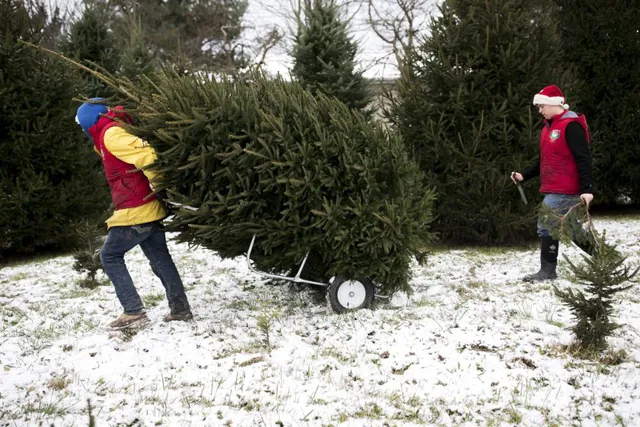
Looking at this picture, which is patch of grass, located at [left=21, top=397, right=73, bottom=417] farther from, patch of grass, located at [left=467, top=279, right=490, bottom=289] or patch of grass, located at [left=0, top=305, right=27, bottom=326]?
patch of grass, located at [left=467, top=279, right=490, bottom=289]

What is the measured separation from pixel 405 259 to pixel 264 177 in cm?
144

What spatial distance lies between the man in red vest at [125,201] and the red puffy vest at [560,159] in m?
3.76

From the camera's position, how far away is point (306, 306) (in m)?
5.76

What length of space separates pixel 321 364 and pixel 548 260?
10.2 ft

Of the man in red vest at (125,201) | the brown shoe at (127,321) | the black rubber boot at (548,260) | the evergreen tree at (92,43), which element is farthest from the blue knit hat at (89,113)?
the evergreen tree at (92,43)

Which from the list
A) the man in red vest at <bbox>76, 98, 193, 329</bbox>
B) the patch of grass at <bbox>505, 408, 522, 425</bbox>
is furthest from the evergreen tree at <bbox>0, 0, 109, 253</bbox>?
the patch of grass at <bbox>505, 408, 522, 425</bbox>

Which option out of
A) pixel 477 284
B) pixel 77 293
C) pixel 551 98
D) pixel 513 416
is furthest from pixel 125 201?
pixel 551 98

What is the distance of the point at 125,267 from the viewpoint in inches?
204

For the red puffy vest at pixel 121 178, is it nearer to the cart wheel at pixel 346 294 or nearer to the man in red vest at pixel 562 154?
the cart wheel at pixel 346 294

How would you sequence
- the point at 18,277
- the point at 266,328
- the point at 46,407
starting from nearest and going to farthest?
1. the point at 46,407
2. the point at 266,328
3. the point at 18,277

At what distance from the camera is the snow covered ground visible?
3561 mm

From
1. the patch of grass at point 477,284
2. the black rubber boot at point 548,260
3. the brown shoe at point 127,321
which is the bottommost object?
the brown shoe at point 127,321

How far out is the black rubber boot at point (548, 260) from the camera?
611 cm

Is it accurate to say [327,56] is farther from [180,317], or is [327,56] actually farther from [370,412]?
[370,412]
